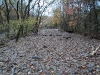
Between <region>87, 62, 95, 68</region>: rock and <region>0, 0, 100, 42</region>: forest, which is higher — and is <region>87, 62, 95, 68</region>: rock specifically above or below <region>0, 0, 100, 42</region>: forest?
below

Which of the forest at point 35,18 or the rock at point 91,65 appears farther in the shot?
the forest at point 35,18

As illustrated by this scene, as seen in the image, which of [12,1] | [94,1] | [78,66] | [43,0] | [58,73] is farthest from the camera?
[43,0]

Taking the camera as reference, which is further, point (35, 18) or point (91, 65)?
point (35, 18)

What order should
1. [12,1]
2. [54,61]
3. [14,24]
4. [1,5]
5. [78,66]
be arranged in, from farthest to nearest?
[1,5] → [12,1] → [14,24] → [54,61] → [78,66]

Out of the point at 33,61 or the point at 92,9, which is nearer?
the point at 33,61

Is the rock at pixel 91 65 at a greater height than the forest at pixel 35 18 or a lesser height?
lesser

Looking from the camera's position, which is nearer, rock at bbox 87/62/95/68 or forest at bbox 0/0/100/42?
rock at bbox 87/62/95/68

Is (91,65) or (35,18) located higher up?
(35,18)

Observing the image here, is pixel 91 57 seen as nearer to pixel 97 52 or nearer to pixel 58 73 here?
pixel 97 52

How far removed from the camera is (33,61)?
9.97 meters

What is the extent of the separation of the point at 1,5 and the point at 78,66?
23.8 m

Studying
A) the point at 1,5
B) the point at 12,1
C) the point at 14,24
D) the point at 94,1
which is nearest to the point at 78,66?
the point at 14,24

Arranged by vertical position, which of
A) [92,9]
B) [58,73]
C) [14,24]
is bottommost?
[58,73]

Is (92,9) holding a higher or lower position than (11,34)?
higher
